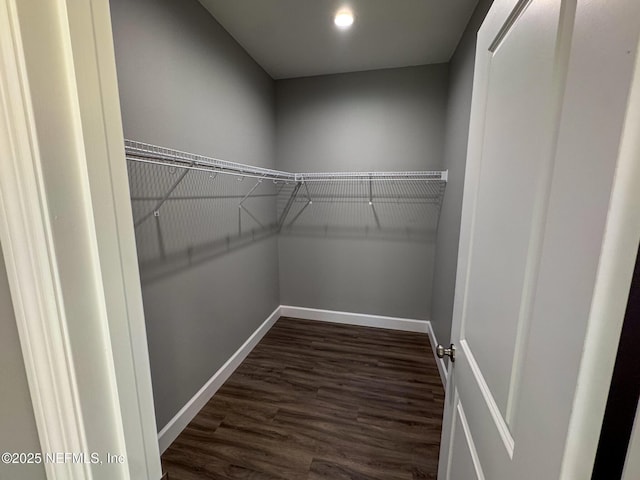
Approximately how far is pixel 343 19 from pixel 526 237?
1.95 meters

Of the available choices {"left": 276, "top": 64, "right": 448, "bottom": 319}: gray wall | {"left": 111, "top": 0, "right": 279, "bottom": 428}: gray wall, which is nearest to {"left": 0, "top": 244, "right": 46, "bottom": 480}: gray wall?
{"left": 111, "top": 0, "right": 279, "bottom": 428}: gray wall

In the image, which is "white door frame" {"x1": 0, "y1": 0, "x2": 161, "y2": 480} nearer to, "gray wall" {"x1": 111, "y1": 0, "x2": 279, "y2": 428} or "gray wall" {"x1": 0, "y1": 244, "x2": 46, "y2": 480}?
"gray wall" {"x1": 0, "y1": 244, "x2": 46, "y2": 480}

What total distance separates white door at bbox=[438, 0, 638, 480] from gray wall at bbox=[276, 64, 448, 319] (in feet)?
5.83

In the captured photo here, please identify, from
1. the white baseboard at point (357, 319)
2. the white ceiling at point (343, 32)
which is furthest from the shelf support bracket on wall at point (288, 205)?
the white ceiling at point (343, 32)

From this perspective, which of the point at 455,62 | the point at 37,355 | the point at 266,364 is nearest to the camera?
the point at 37,355

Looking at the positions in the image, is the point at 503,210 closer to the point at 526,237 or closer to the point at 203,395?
the point at 526,237

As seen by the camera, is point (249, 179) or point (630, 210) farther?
point (249, 179)

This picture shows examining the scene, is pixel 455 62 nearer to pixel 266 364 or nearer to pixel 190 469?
pixel 266 364

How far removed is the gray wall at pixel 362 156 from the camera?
8.47ft

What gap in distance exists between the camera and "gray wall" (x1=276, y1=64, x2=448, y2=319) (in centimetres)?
258

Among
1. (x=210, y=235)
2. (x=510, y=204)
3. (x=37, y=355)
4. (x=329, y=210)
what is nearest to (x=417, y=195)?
(x=329, y=210)

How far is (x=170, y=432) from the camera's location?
1.63 m

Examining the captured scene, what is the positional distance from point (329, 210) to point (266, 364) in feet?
5.21

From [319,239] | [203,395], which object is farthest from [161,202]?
[319,239]
